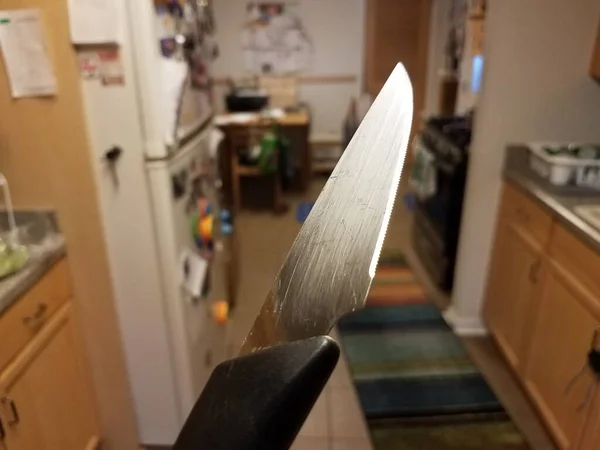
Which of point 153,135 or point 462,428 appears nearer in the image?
point 153,135

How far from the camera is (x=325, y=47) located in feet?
16.5

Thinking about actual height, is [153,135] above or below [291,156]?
above

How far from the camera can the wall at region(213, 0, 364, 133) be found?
4914 millimetres

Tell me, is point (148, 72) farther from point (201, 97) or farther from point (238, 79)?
point (238, 79)

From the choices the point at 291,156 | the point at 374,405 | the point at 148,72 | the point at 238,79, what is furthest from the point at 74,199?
the point at 238,79

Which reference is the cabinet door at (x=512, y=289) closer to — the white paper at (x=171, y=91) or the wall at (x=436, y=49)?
the white paper at (x=171, y=91)

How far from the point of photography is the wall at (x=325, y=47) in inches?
193

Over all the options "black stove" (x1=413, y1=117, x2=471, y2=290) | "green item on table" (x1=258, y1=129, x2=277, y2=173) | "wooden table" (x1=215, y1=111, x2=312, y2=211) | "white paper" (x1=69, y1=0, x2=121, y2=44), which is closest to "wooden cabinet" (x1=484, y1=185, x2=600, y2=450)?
"black stove" (x1=413, y1=117, x2=471, y2=290)

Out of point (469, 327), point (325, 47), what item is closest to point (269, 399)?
point (469, 327)

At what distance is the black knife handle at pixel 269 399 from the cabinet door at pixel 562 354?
1393mm

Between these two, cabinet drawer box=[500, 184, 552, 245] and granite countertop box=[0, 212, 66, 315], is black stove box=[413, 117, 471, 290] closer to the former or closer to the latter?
cabinet drawer box=[500, 184, 552, 245]

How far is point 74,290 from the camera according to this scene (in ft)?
5.00

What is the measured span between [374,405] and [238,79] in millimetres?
3878

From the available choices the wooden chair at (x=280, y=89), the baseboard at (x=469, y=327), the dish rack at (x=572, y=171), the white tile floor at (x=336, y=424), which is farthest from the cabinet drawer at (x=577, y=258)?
the wooden chair at (x=280, y=89)
